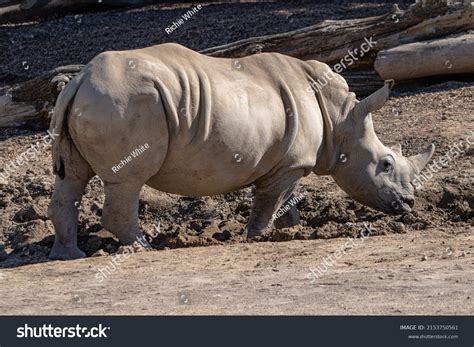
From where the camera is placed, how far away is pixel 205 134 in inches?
460

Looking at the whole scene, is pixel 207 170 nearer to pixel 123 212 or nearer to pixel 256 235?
pixel 123 212

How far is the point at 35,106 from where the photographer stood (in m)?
16.0

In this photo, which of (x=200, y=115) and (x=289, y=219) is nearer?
(x=200, y=115)

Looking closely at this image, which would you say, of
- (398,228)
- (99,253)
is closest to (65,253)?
(99,253)

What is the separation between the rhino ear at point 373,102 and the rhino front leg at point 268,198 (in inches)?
34.4

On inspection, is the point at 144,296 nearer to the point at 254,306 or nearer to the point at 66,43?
the point at 254,306

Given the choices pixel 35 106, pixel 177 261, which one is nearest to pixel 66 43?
pixel 35 106

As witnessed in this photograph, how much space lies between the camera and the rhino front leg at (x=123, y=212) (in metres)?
11.7

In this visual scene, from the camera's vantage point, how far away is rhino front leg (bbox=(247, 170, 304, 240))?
40.9 ft

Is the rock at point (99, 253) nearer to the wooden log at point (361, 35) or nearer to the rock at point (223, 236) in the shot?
the rock at point (223, 236)

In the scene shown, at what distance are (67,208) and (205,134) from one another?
4.37ft

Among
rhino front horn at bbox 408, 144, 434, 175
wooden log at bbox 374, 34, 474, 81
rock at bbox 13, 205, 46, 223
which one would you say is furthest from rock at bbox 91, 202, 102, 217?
wooden log at bbox 374, 34, 474, 81

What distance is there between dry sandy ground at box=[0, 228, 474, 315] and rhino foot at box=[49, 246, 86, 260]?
29 centimetres
